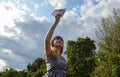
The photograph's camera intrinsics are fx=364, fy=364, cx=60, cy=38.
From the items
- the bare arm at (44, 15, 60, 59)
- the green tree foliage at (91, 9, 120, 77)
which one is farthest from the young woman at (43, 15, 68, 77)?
the green tree foliage at (91, 9, 120, 77)

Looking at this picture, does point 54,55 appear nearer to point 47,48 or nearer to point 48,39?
point 47,48

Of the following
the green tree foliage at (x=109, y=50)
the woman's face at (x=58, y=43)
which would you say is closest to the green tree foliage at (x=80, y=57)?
the green tree foliage at (x=109, y=50)

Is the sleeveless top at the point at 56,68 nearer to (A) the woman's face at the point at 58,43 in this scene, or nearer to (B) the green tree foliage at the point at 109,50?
(A) the woman's face at the point at 58,43

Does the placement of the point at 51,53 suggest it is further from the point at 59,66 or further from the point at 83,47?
Answer: the point at 83,47

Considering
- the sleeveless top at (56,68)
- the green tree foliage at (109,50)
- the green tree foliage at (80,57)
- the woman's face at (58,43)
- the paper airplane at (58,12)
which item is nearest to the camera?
the sleeveless top at (56,68)

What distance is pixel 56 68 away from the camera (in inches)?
310

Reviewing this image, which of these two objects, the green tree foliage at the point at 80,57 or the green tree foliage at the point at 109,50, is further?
the green tree foliage at the point at 80,57

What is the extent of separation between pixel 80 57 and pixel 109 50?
2739 centimetres

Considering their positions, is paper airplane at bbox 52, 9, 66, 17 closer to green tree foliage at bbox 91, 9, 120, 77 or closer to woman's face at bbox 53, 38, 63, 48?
woman's face at bbox 53, 38, 63, 48

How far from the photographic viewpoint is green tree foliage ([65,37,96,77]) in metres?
64.8

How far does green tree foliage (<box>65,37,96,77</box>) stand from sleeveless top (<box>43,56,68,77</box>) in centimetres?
5497

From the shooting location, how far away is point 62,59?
8.12 metres

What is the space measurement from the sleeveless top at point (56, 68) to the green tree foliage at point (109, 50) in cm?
2989

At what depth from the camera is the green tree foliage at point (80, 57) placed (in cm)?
6481
